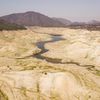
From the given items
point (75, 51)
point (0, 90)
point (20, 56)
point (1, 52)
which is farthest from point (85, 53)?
point (0, 90)

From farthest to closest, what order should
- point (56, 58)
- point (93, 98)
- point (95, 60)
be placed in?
point (56, 58) < point (95, 60) < point (93, 98)

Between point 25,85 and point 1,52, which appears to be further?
point 1,52

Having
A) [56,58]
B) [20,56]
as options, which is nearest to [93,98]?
[56,58]

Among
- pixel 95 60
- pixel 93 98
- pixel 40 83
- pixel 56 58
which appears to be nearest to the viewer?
pixel 93 98

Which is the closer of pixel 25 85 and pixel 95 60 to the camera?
pixel 25 85

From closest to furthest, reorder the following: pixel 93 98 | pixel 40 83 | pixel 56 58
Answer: pixel 93 98, pixel 40 83, pixel 56 58

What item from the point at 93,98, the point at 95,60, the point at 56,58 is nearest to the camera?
the point at 93,98

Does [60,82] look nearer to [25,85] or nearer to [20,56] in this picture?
[25,85]

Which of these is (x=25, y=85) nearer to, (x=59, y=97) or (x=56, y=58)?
(x=59, y=97)
